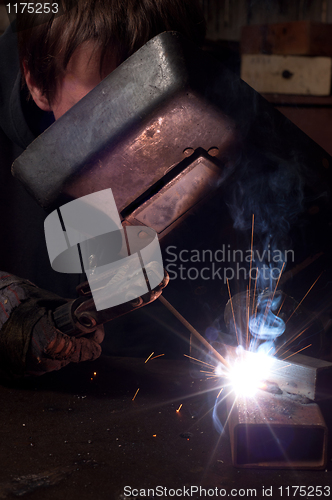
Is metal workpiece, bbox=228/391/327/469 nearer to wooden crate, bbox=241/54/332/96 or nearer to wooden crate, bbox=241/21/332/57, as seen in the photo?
wooden crate, bbox=241/54/332/96

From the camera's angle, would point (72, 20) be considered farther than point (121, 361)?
No

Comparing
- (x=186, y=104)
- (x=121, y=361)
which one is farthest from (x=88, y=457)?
(x=186, y=104)

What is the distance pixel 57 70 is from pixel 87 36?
0.42ft

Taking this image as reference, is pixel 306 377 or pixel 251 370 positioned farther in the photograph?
pixel 251 370

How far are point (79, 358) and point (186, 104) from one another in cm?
79

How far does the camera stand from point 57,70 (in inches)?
42.8

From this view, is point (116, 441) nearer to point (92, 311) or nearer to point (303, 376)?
point (92, 311)

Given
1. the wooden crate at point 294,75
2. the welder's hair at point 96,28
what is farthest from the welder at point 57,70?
the wooden crate at point 294,75

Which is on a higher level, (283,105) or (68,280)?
(283,105)

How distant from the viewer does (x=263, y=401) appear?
0.92 metres

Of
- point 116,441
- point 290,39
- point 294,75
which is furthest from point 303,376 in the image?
point 290,39

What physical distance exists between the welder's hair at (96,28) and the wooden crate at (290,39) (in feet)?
4.76

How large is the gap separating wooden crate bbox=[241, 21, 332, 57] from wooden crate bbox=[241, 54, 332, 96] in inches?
1.6

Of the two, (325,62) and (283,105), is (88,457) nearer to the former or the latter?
(283,105)
